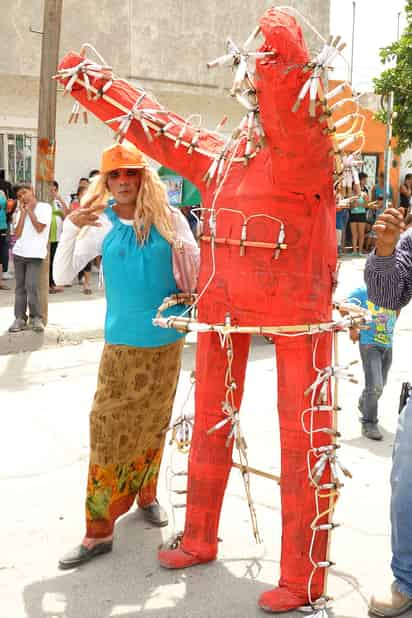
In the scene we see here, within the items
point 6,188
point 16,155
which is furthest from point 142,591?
point 16,155

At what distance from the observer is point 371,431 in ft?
14.8

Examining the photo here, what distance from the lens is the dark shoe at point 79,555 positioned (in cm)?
296

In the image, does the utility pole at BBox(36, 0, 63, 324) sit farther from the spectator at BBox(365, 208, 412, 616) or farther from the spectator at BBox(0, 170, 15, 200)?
the spectator at BBox(365, 208, 412, 616)

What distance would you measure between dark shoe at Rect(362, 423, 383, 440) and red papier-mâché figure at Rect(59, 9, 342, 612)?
1.89 m

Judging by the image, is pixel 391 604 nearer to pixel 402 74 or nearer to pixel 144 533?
pixel 144 533

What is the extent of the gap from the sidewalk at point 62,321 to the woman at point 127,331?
12.4ft

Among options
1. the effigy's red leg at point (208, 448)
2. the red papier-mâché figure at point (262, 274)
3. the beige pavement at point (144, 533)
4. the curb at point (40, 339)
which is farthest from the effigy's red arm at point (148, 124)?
the curb at point (40, 339)

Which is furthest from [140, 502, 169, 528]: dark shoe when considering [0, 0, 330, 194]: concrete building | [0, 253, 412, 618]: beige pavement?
[0, 0, 330, 194]: concrete building

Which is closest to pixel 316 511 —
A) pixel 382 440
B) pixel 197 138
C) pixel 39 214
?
pixel 197 138

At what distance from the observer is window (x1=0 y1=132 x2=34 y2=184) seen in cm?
1212

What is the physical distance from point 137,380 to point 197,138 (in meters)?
0.99

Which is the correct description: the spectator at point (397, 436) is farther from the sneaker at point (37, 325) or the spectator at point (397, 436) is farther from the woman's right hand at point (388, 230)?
the sneaker at point (37, 325)

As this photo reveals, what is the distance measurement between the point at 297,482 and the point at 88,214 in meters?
1.36

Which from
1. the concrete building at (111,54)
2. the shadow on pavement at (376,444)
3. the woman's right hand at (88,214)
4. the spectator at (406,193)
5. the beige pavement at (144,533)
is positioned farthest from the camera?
the spectator at (406,193)
